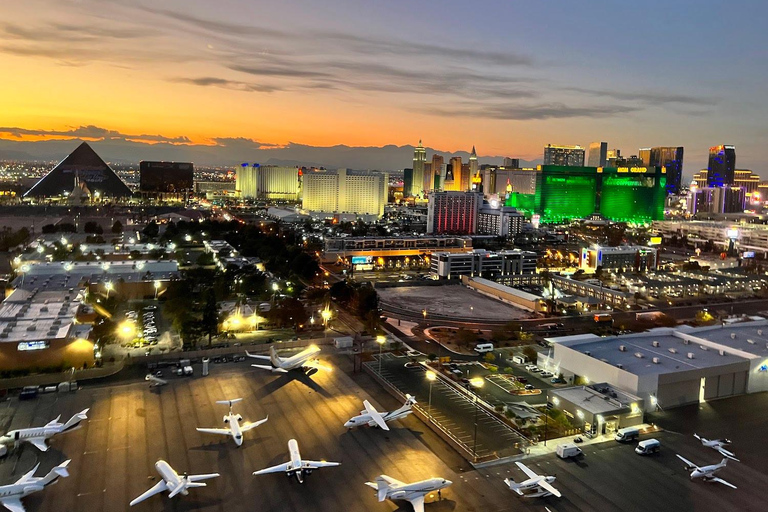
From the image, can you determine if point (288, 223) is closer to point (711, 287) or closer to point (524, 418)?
point (711, 287)

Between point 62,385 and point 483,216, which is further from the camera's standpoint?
point 483,216

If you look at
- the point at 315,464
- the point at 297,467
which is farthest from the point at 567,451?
the point at 297,467

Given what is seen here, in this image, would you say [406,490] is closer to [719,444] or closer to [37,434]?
[719,444]

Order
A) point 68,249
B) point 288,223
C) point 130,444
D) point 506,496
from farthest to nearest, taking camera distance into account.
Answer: point 288,223 < point 68,249 < point 130,444 < point 506,496

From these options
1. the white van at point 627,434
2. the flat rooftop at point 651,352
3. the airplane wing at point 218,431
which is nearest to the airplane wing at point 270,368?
the airplane wing at point 218,431

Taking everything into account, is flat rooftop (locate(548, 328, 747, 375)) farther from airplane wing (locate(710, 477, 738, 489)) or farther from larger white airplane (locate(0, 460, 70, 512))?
larger white airplane (locate(0, 460, 70, 512))

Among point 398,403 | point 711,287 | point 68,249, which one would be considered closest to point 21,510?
point 398,403

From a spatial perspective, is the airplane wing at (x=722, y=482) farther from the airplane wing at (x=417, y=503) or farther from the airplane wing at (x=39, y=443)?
the airplane wing at (x=39, y=443)
